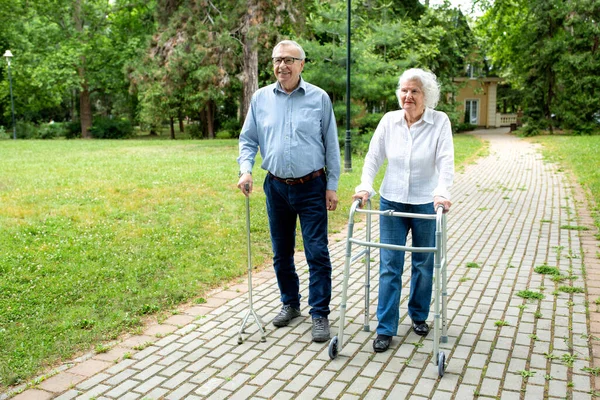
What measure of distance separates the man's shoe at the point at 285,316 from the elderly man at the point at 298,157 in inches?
11.7

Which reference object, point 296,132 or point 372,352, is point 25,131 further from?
point 372,352

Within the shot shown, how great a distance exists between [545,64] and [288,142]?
32.4m

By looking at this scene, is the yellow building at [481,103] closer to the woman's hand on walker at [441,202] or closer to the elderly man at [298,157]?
the elderly man at [298,157]

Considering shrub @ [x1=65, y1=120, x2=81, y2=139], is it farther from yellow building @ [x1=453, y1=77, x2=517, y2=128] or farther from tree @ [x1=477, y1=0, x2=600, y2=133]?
yellow building @ [x1=453, y1=77, x2=517, y2=128]

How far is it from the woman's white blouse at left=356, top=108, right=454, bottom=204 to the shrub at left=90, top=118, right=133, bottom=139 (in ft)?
115

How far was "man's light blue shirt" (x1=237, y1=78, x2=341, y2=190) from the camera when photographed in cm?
452

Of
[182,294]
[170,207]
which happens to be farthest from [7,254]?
[170,207]

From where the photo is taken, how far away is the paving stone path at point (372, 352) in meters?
3.84

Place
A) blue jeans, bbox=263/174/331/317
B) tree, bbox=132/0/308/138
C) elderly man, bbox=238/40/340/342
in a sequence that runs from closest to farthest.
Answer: elderly man, bbox=238/40/340/342, blue jeans, bbox=263/174/331/317, tree, bbox=132/0/308/138

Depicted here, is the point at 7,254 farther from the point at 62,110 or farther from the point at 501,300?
the point at 62,110

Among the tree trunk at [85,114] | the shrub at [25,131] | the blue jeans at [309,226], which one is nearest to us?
the blue jeans at [309,226]

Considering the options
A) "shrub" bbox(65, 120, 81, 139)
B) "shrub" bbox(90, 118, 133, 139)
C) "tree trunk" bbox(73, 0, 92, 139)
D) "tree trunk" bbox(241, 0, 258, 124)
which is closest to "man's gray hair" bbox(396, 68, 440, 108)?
"tree trunk" bbox(241, 0, 258, 124)

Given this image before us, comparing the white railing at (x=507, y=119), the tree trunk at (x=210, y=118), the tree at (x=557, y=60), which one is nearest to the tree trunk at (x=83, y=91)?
the tree trunk at (x=210, y=118)

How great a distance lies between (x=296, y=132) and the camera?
451cm
